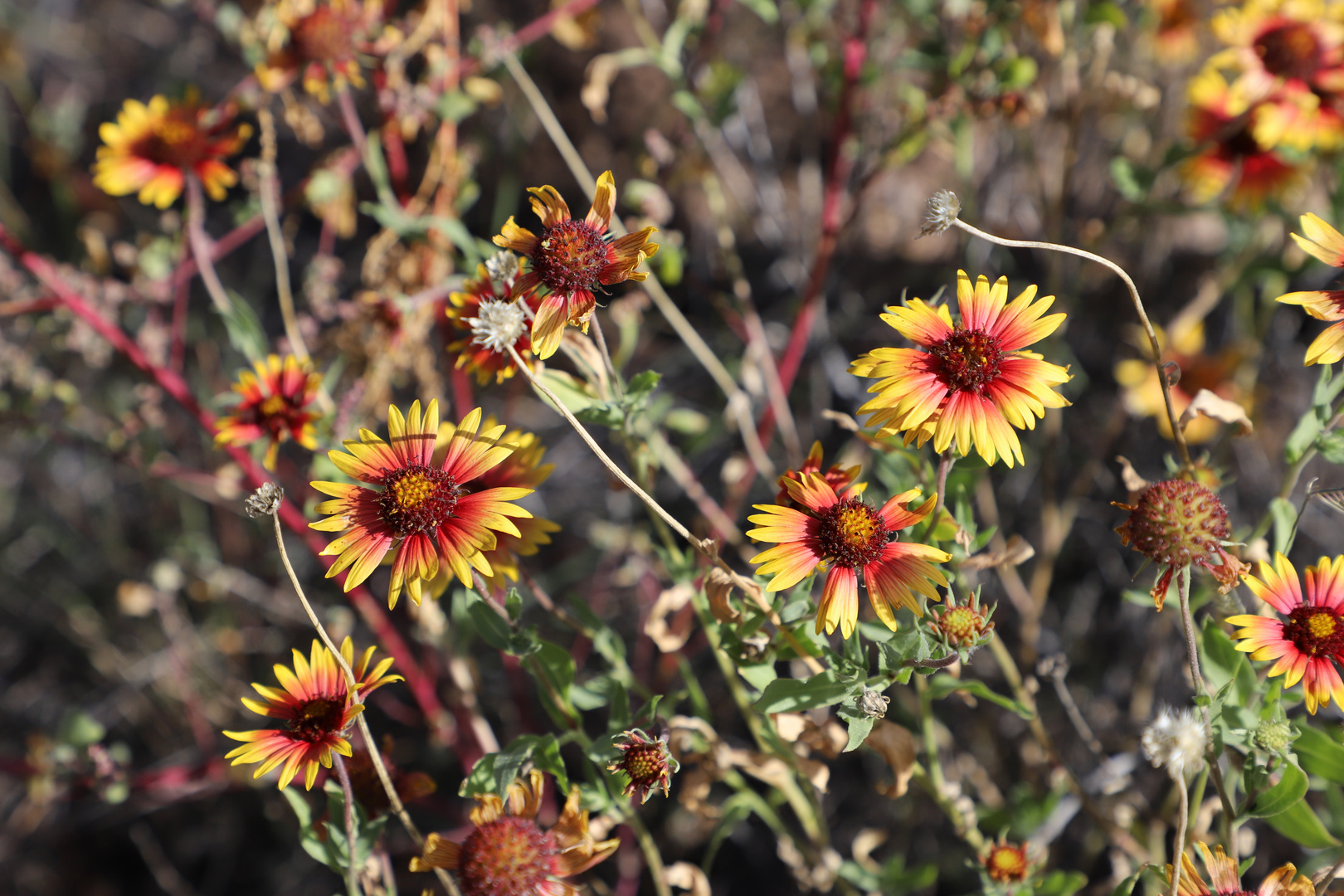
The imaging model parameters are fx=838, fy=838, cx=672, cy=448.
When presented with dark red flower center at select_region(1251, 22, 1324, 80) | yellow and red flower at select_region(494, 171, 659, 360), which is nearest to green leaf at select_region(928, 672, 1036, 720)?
yellow and red flower at select_region(494, 171, 659, 360)

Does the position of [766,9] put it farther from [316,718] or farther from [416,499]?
[316,718]

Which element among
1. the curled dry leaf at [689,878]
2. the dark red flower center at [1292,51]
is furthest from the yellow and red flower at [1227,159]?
the curled dry leaf at [689,878]

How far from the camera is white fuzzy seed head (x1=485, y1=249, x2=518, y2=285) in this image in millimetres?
1414

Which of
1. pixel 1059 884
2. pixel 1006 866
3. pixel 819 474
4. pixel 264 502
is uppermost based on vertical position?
pixel 264 502

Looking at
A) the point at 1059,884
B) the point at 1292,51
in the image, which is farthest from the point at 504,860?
the point at 1292,51

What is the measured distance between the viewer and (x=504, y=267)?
55.8 inches

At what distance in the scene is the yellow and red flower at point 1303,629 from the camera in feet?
4.22

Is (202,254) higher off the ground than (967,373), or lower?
higher

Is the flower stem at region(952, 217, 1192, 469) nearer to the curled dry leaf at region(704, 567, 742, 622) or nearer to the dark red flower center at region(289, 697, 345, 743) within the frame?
the curled dry leaf at region(704, 567, 742, 622)

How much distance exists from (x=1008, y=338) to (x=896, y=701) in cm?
101

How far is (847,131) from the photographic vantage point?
228 cm

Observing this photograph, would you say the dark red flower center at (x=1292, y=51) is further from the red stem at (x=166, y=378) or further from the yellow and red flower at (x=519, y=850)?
the red stem at (x=166, y=378)

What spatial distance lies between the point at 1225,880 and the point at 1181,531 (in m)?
0.59

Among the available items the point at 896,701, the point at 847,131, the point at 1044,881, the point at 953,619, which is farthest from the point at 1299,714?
the point at 847,131
